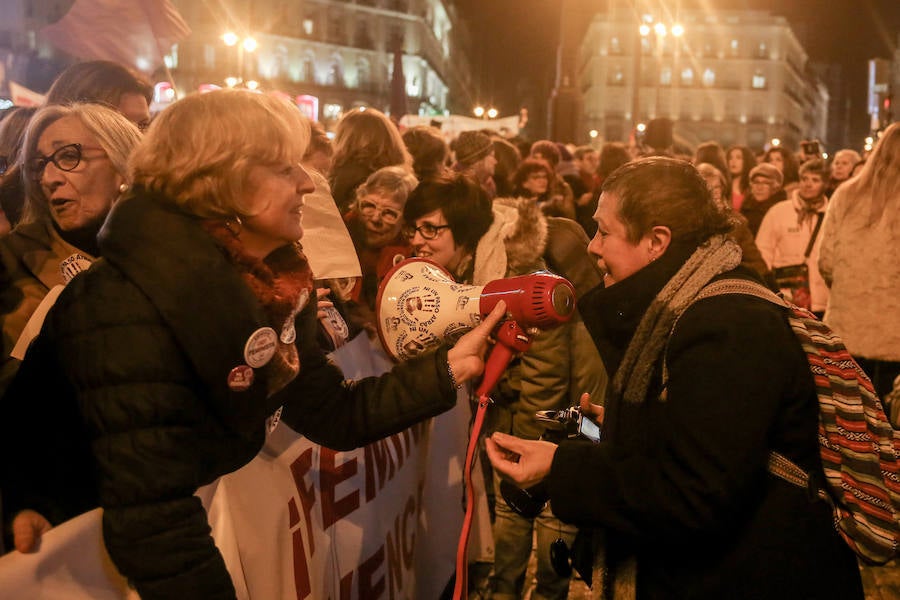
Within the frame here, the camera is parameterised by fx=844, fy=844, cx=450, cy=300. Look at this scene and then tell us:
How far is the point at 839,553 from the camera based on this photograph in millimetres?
2059

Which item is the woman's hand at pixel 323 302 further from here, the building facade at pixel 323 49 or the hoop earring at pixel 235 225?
the building facade at pixel 323 49

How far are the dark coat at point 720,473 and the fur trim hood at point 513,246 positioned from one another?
1533 millimetres

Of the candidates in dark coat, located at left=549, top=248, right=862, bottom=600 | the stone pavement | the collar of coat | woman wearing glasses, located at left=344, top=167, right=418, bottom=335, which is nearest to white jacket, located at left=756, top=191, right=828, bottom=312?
the stone pavement

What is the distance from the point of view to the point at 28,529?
171 centimetres

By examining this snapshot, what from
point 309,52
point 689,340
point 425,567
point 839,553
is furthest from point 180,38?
point 309,52

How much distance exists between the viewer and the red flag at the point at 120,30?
5.23 m

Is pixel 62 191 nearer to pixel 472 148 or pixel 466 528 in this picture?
pixel 466 528

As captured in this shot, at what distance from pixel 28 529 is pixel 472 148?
200 inches

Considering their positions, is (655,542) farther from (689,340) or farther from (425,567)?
(425,567)

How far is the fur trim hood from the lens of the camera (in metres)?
3.65

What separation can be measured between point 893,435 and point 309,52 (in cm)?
7628

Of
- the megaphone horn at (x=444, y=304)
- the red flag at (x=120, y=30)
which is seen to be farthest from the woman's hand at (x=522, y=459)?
the red flag at (x=120, y=30)

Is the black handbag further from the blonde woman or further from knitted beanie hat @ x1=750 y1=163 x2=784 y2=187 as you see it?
the blonde woman

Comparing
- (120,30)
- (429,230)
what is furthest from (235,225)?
(120,30)
